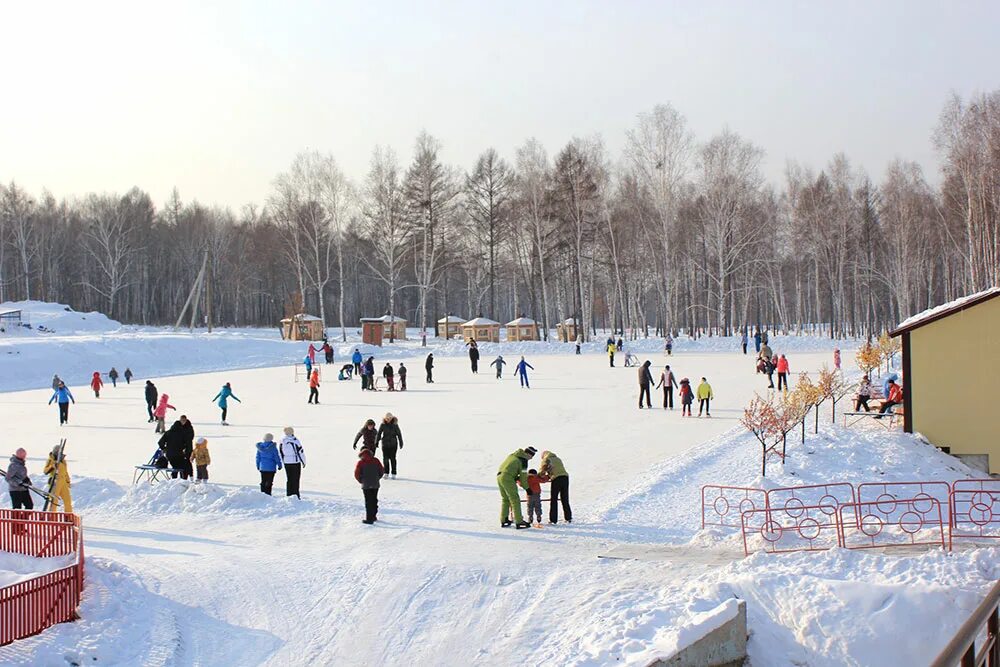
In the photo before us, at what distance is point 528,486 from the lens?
36.3 feet

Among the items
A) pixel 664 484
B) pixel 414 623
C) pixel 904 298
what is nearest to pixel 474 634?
pixel 414 623

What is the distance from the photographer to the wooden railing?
238 cm

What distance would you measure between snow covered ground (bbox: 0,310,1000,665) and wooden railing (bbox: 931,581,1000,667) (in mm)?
4009

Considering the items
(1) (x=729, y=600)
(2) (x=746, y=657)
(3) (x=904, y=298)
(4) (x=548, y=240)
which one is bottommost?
(2) (x=746, y=657)

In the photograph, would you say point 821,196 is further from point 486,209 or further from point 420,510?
point 420,510

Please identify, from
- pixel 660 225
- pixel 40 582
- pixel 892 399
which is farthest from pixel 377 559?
pixel 660 225

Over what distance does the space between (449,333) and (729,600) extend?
199 feet

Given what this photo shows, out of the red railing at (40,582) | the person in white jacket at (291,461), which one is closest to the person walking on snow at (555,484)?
the person in white jacket at (291,461)

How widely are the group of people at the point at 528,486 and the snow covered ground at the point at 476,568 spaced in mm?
245

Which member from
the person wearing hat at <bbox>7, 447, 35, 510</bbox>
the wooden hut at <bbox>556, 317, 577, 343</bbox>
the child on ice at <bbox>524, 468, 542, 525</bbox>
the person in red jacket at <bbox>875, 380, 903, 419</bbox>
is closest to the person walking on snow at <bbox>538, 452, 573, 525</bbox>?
the child on ice at <bbox>524, 468, 542, 525</bbox>

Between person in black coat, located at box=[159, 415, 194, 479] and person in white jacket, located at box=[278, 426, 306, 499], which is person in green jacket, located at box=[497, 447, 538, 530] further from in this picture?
person in black coat, located at box=[159, 415, 194, 479]

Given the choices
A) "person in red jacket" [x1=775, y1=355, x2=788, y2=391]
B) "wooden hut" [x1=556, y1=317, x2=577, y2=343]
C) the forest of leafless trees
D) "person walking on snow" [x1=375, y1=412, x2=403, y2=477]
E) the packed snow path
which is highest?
the forest of leafless trees

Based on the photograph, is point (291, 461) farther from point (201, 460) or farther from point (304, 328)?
point (304, 328)

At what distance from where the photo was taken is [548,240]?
53.5 meters
